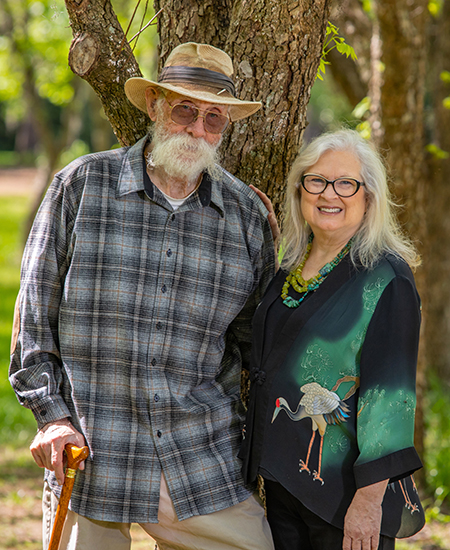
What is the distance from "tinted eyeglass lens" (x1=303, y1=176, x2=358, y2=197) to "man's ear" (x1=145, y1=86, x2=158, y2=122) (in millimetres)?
755

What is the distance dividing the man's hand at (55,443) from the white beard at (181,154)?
43.6 inches

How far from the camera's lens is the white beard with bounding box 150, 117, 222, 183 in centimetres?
251

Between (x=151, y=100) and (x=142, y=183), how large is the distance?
416 millimetres

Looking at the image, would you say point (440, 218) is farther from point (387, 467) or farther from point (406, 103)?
point (387, 467)

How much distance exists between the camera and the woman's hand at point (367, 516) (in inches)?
86.4

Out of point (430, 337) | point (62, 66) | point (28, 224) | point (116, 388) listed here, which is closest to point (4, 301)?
point (28, 224)

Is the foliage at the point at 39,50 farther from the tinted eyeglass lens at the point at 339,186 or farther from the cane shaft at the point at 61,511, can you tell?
the cane shaft at the point at 61,511

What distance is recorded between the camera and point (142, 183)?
2.52m

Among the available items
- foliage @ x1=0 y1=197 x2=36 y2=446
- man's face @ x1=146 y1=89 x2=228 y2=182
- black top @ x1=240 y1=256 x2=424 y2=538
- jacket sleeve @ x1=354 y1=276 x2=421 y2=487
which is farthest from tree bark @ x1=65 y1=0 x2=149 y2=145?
foliage @ x1=0 y1=197 x2=36 y2=446

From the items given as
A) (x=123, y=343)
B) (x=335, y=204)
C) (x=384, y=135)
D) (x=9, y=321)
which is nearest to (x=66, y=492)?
(x=123, y=343)

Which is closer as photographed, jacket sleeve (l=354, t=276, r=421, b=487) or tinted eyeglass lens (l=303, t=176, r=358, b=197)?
jacket sleeve (l=354, t=276, r=421, b=487)

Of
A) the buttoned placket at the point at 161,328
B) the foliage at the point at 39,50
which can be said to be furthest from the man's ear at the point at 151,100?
the foliage at the point at 39,50

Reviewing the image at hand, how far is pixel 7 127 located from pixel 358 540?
1739 inches

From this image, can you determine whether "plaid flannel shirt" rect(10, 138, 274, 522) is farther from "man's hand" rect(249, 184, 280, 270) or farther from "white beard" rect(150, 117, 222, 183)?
"man's hand" rect(249, 184, 280, 270)
